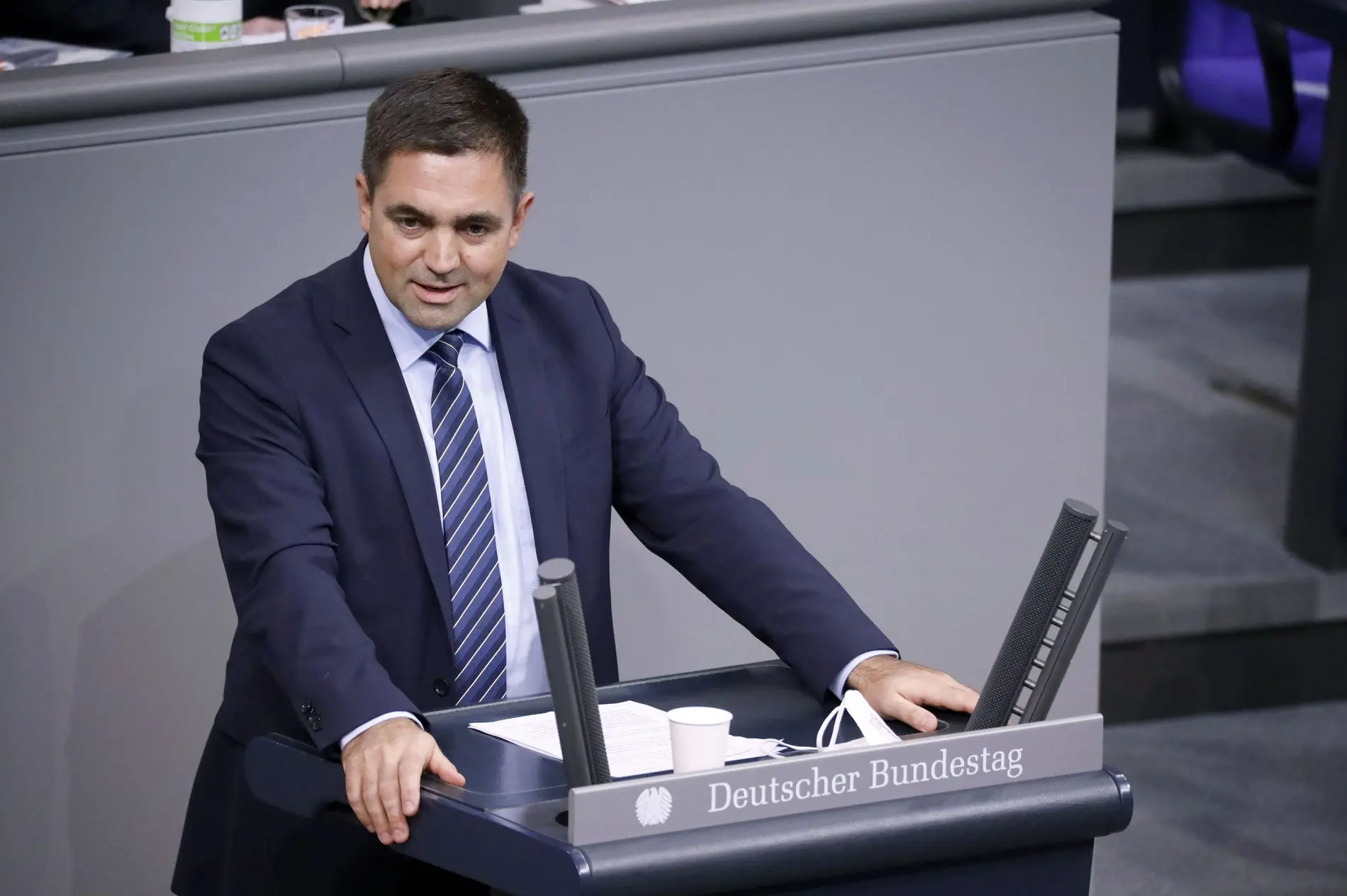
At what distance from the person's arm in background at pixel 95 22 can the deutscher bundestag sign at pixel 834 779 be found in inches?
94.0

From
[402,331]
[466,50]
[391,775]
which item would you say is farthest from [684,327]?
[391,775]

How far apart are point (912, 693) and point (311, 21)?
1791mm

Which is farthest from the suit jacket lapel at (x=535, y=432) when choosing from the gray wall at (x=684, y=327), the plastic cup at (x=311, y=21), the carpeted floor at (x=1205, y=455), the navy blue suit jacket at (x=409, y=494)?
the carpeted floor at (x=1205, y=455)

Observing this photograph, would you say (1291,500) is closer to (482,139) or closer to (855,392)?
(855,392)

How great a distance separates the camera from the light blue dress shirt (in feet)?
6.91

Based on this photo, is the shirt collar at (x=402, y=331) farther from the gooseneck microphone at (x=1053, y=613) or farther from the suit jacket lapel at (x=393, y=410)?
the gooseneck microphone at (x=1053, y=613)

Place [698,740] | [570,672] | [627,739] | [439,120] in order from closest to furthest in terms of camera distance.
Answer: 1. [570,672]
2. [698,740]
3. [627,739]
4. [439,120]

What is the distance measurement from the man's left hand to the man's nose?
58 centimetres

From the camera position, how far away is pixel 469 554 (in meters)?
2.09

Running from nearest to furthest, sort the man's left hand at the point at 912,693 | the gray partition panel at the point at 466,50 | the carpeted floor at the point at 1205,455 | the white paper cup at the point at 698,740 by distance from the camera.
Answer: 1. the white paper cup at the point at 698,740
2. the man's left hand at the point at 912,693
3. the gray partition panel at the point at 466,50
4. the carpeted floor at the point at 1205,455

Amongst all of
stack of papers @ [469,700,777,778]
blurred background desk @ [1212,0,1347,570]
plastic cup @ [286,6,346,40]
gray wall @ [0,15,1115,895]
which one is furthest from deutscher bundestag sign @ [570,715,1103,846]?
blurred background desk @ [1212,0,1347,570]

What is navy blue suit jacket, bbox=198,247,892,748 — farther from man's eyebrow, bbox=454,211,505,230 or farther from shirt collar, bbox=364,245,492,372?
man's eyebrow, bbox=454,211,505,230

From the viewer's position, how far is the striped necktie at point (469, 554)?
6.84 ft

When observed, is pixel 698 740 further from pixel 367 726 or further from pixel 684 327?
pixel 684 327
